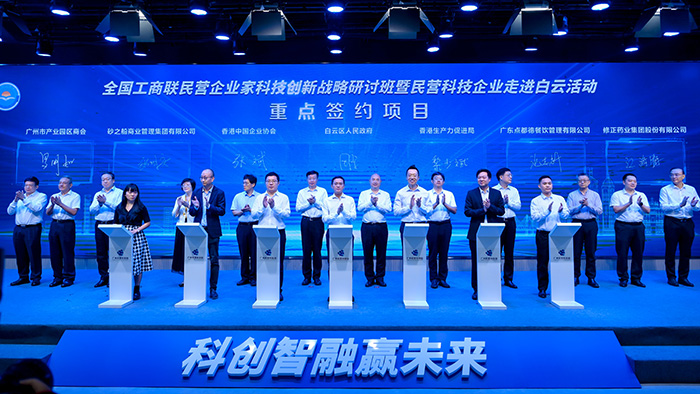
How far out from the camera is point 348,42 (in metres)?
6.98

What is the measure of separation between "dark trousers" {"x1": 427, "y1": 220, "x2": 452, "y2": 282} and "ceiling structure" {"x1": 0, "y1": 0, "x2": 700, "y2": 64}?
299 centimetres

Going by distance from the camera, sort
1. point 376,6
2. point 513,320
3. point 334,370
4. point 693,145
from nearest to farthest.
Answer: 1. point 334,370
2. point 513,320
3. point 376,6
4. point 693,145

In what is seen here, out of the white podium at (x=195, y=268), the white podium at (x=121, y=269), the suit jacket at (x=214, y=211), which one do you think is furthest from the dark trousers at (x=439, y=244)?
the white podium at (x=121, y=269)

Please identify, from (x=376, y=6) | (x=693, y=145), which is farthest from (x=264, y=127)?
(x=693, y=145)

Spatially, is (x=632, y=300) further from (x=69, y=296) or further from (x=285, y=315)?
(x=69, y=296)

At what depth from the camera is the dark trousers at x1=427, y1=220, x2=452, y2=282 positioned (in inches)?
220

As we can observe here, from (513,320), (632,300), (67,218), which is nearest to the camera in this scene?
(513,320)

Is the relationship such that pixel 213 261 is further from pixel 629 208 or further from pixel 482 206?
pixel 629 208

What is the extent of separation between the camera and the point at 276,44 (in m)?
7.01

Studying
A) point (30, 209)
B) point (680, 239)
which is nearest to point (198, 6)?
point (30, 209)

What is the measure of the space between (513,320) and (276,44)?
5.54m


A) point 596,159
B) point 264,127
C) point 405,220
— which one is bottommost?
point 405,220

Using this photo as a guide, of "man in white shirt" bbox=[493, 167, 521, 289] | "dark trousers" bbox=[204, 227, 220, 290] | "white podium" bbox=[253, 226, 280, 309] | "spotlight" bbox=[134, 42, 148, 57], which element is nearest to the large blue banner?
"spotlight" bbox=[134, 42, 148, 57]

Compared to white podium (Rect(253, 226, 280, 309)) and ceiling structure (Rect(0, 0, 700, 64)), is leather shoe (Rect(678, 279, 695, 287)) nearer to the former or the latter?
ceiling structure (Rect(0, 0, 700, 64))
